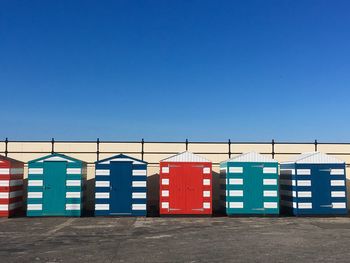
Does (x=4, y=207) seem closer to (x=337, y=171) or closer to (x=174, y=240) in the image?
(x=174, y=240)

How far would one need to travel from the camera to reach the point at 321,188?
18688 mm

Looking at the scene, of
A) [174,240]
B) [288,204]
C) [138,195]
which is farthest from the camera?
[288,204]

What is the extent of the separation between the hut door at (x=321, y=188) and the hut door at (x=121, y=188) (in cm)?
873

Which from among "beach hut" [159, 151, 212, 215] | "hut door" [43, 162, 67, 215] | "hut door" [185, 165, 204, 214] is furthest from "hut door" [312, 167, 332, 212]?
"hut door" [43, 162, 67, 215]

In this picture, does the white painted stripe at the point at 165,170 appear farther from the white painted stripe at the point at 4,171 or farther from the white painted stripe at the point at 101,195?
the white painted stripe at the point at 4,171

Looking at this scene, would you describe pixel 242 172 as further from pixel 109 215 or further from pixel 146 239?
pixel 146 239

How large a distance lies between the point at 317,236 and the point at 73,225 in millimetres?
8871

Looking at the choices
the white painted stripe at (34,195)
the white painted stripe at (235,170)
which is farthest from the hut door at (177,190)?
the white painted stripe at (34,195)

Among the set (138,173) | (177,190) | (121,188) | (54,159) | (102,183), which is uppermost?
(54,159)

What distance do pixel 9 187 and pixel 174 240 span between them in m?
10.1

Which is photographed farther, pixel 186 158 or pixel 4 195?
pixel 186 158

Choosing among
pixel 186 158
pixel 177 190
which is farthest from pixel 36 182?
pixel 186 158

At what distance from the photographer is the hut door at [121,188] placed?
717 inches

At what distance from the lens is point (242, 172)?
1880cm
